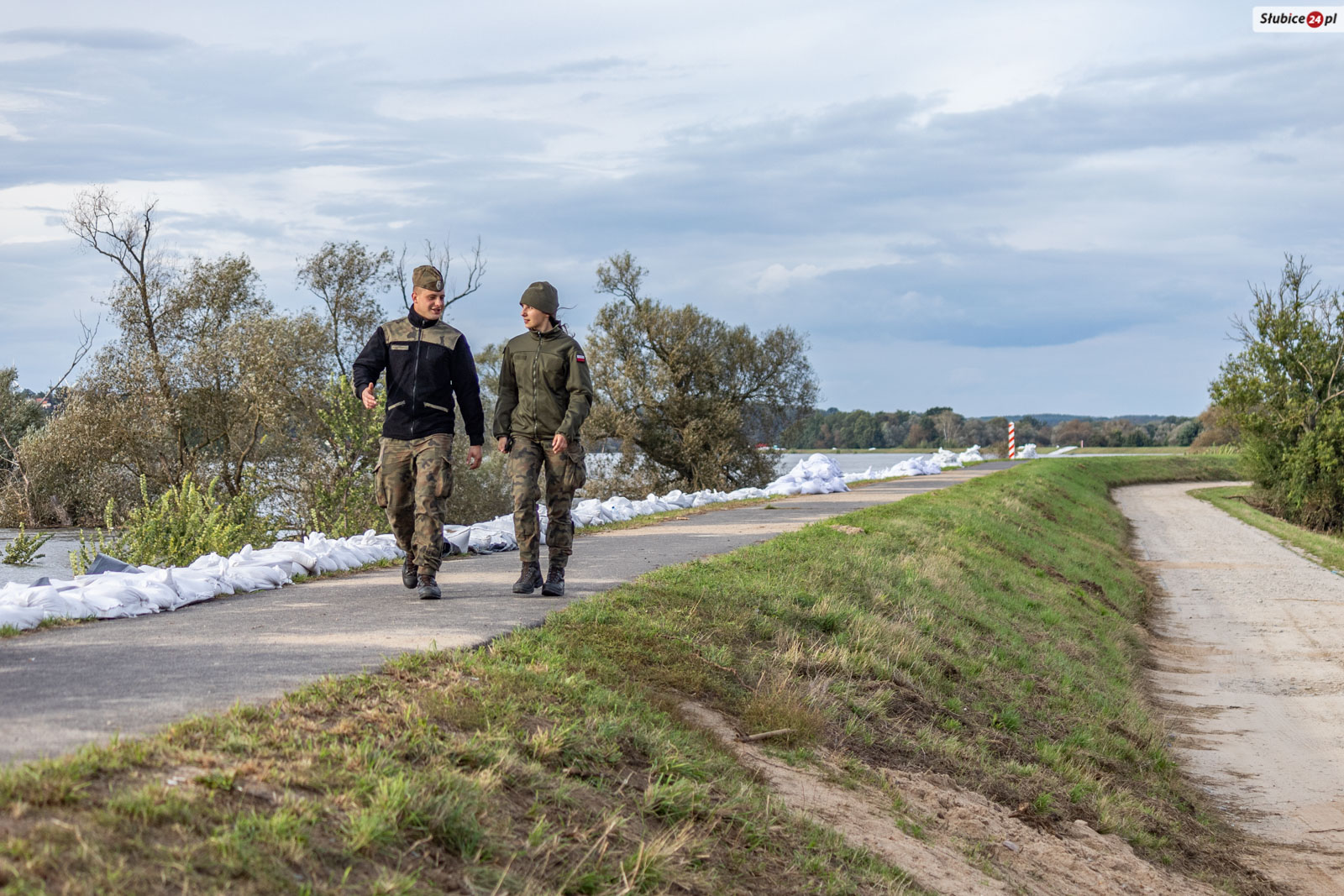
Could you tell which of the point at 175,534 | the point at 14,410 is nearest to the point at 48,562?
the point at 175,534

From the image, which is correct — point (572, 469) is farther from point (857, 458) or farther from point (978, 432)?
point (978, 432)

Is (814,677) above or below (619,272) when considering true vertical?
below

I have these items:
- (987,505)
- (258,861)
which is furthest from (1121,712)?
(987,505)

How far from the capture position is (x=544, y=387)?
27.8 feet

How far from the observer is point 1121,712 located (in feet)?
37.8

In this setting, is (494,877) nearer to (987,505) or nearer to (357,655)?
(357,655)

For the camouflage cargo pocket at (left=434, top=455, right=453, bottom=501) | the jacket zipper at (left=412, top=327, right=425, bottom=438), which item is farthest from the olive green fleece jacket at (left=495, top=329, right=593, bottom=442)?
the jacket zipper at (left=412, top=327, right=425, bottom=438)

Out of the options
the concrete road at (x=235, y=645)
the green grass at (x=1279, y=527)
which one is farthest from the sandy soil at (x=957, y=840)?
the green grass at (x=1279, y=527)

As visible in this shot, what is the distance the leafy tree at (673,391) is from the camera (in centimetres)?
4203

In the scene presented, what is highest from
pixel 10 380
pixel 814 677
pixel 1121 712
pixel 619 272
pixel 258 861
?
pixel 619 272

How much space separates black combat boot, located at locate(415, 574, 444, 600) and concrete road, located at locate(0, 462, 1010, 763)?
0.26 ft

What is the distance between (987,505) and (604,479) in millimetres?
19790

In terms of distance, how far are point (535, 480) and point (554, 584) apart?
87 centimetres

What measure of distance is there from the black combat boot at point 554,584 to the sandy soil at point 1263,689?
572 cm
